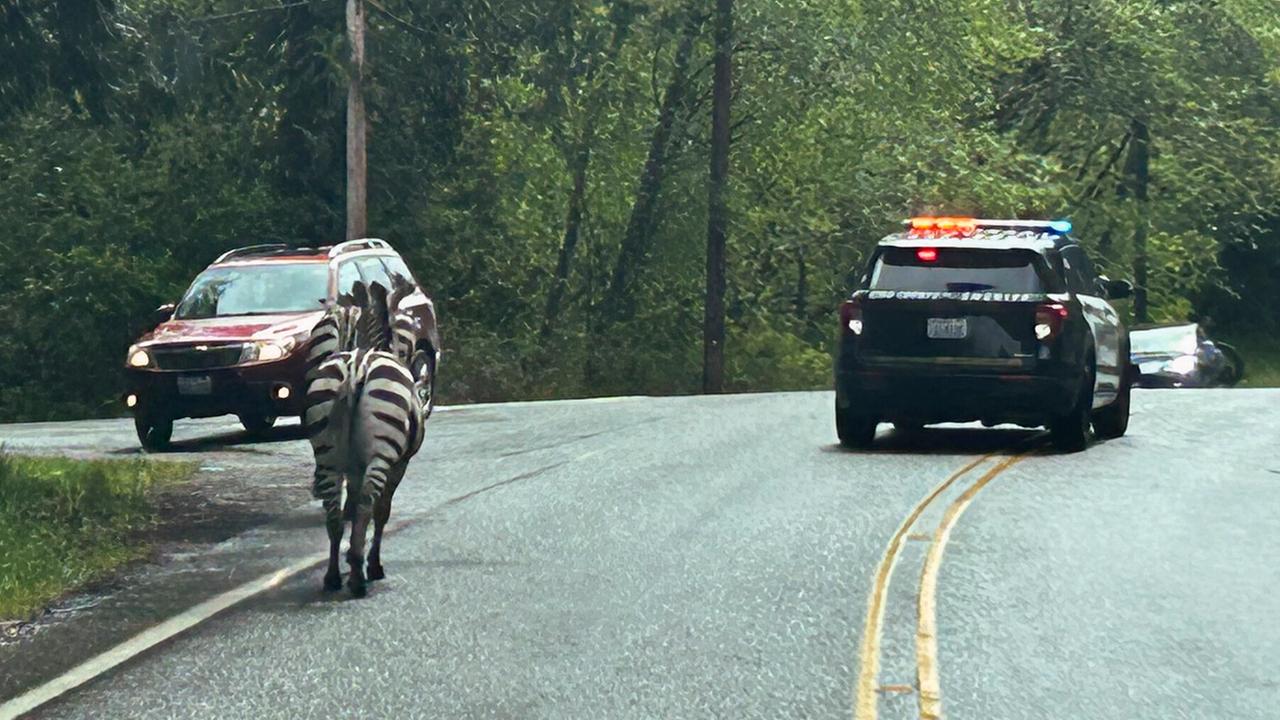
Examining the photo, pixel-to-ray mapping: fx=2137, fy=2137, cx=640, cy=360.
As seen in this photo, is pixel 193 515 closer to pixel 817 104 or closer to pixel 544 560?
pixel 544 560

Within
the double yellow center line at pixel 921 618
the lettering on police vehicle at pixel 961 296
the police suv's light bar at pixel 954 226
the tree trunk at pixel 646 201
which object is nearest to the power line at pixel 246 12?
the tree trunk at pixel 646 201

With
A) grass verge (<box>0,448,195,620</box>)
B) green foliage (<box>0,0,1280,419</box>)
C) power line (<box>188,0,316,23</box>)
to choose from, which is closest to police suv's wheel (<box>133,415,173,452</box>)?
grass verge (<box>0,448,195,620</box>)

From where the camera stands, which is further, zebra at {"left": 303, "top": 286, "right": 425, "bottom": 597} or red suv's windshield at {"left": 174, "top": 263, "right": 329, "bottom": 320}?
A: red suv's windshield at {"left": 174, "top": 263, "right": 329, "bottom": 320}

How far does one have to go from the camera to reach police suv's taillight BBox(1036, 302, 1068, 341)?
1756cm

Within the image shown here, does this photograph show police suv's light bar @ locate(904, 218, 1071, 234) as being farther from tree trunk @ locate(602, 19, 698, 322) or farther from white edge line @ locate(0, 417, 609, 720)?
tree trunk @ locate(602, 19, 698, 322)

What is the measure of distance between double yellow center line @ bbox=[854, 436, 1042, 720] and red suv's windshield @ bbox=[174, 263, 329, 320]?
7.85m

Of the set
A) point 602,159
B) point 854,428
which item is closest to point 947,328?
point 854,428

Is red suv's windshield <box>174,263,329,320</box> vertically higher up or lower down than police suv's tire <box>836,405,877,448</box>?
higher up

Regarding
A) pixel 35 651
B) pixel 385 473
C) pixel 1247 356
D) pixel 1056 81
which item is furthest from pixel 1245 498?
pixel 1247 356

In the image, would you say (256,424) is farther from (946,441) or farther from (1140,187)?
(1140,187)

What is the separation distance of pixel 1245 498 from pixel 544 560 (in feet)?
19.0

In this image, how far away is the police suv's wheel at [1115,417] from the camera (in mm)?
19656

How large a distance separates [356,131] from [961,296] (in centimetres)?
1722

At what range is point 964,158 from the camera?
4300 cm
